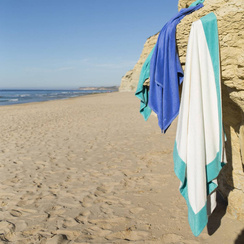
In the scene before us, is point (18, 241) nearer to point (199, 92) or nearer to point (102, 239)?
point (102, 239)

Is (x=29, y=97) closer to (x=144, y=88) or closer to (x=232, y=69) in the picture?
(x=144, y=88)

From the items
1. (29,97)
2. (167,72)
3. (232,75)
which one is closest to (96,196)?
(167,72)

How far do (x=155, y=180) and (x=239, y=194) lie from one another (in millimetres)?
1833

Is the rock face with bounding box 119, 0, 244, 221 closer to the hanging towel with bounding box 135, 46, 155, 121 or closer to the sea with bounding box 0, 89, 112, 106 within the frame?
the hanging towel with bounding box 135, 46, 155, 121

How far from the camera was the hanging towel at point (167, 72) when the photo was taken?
2.58 metres

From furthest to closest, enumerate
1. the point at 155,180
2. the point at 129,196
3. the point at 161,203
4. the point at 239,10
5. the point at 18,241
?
the point at 155,180, the point at 129,196, the point at 161,203, the point at 18,241, the point at 239,10

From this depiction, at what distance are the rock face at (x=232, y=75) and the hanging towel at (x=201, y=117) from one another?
0.36 feet

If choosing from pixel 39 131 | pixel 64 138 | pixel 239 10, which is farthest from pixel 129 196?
pixel 39 131

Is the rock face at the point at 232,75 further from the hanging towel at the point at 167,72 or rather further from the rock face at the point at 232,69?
the hanging towel at the point at 167,72

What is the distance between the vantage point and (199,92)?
2.30 m

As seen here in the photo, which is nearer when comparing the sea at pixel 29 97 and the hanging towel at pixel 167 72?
the hanging towel at pixel 167 72

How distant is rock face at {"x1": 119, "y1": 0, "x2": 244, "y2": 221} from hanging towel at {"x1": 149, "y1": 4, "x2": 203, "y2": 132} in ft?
0.34

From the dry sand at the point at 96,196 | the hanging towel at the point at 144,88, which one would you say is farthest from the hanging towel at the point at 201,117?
the dry sand at the point at 96,196

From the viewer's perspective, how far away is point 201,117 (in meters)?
2.30
